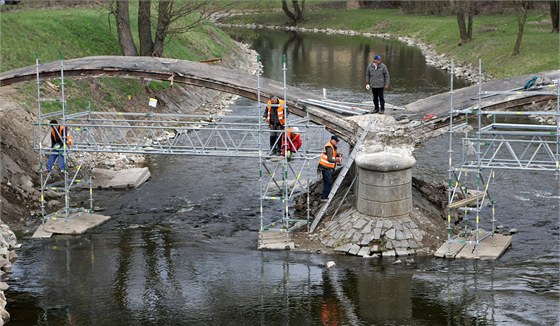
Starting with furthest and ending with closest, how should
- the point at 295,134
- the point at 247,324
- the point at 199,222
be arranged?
the point at 199,222 < the point at 295,134 < the point at 247,324

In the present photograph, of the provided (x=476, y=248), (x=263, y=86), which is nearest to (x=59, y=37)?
(x=263, y=86)

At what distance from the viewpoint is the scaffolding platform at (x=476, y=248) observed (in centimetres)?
2506

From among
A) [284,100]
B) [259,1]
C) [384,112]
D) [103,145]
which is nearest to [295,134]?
[284,100]

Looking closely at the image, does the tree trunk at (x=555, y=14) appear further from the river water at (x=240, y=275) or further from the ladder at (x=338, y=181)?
the ladder at (x=338, y=181)

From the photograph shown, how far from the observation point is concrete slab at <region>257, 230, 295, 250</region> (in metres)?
26.3

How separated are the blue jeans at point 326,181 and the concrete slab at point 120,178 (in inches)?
331

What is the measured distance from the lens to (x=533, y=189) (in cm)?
3148

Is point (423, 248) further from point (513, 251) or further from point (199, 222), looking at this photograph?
point (199, 222)

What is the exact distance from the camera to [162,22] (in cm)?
4662

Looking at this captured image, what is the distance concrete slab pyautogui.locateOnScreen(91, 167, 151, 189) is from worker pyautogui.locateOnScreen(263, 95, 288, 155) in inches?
291

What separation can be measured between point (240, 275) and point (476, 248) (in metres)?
6.74

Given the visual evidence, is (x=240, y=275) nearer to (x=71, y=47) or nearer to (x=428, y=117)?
(x=428, y=117)

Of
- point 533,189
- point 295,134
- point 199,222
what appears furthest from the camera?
point 533,189

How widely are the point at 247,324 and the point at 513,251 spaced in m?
8.70
